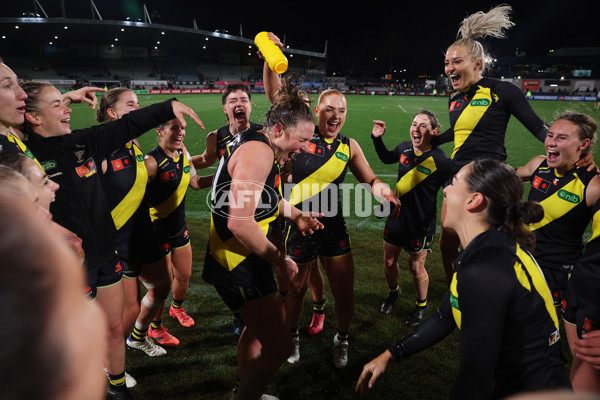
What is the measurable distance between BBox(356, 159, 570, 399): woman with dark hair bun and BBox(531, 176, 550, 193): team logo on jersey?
5.45ft

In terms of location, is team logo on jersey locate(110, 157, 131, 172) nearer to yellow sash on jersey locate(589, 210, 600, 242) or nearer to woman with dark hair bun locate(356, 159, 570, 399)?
woman with dark hair bun locate(356, 159, 570, 399)

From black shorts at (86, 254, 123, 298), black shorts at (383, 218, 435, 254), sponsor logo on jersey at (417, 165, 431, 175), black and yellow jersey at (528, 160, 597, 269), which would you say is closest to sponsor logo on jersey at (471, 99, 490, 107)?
sponsor logo on jersey at (417, 165, 431, 175)

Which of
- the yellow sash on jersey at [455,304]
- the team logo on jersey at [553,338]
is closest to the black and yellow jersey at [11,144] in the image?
the yellow sash on jersey at [455,304]

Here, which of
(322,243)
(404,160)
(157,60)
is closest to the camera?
(322,243)

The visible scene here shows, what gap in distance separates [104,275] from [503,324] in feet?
8.90

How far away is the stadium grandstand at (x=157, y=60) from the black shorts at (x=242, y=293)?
148ft

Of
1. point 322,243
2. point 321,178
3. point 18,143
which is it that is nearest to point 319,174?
point 321,178

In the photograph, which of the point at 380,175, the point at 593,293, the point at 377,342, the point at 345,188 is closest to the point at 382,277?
the point at 377,342

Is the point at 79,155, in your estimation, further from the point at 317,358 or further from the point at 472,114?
the point at 472,114

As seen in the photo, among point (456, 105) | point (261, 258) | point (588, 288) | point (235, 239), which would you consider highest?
point (456, 105)

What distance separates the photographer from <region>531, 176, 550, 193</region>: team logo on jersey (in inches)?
123

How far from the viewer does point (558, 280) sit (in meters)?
2.99

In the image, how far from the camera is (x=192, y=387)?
119 inches

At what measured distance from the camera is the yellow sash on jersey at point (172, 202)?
3.72 m
